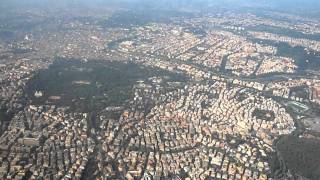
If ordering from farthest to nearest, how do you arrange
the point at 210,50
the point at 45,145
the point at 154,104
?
the point at 210,50, the point at 154,104, the point at 45,145

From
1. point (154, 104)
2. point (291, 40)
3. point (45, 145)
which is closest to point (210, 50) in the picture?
point (291, 40)

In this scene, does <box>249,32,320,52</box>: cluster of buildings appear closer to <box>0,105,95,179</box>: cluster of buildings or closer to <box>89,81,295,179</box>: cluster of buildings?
<box>89,81,295,179</box>: cluster of buildings

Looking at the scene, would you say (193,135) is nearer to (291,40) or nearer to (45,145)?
(45,145)

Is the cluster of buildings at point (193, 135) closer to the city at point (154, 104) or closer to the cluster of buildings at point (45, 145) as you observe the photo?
the city at point (154, 104)

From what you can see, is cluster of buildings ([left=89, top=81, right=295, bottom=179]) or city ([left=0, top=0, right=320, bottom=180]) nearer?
cluster of buildings ([left=89, top=81, right=295, bottom=179])

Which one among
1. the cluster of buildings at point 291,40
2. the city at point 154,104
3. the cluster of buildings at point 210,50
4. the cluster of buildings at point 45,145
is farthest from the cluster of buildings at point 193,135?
the cluster of buildings at point 291,40

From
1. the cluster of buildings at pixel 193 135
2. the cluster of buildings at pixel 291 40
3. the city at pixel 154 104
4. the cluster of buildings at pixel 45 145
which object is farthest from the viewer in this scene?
the cluster of buildings at pixel 291 40

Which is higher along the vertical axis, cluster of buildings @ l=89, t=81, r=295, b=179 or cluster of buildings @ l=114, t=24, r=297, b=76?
cluster of buildings @ l=114, t=24, r=297, b=76

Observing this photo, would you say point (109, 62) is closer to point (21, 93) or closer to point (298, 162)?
point (21, 93)

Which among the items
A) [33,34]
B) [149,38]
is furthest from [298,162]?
[33,34]

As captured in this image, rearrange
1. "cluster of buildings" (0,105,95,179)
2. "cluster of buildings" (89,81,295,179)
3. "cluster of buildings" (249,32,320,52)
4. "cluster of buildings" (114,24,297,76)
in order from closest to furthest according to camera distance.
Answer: "cluster of buildings" (0,105,95,179) < "cluster of buildings" (89,81,295,179) < "cluster of buildings" (114,24,297,76) < "cluster of buildings" (249,32,320,52)

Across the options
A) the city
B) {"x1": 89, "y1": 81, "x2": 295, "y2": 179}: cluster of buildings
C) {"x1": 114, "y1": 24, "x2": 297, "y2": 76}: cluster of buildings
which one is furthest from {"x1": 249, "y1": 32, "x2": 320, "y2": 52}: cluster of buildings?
{"x1": 89, "y1": 81, "x2": 295, "y2": 179}: cluster of buildings

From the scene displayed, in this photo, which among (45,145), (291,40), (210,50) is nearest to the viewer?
(45,145)
